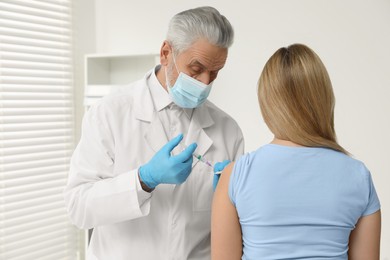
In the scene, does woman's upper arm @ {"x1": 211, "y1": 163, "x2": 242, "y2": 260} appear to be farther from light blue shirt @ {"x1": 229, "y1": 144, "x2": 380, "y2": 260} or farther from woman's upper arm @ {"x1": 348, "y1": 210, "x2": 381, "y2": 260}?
woman's upper arm @ {"x1": 348, "y1": 210, "x2": 381, "y2": 260}

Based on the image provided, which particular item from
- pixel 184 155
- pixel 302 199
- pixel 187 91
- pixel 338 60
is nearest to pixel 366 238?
pixel 302 199

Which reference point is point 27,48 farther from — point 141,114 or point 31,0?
point 141,114

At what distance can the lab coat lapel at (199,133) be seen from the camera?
1.42 metres

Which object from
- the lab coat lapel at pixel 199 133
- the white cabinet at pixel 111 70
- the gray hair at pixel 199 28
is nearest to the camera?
the gray hair at pixel 199 28

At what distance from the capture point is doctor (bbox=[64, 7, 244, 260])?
123cm

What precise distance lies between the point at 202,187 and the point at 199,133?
0.17 meters

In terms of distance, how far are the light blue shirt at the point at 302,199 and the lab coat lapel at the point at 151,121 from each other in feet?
1.31

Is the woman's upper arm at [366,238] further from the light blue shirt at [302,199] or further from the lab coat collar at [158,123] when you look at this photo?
the lab coat collar at [158,123]

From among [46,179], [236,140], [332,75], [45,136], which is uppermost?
[332,75]

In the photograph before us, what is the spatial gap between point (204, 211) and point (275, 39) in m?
1.43

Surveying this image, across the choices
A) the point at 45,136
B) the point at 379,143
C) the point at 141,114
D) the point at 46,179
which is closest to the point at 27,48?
the point at 45,136

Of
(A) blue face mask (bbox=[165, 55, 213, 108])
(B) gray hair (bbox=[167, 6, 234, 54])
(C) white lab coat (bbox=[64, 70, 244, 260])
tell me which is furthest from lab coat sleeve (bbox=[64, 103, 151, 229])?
(B) gray hair (bbox=[167, 6, 234, 54])

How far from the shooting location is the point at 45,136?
9.07 feet

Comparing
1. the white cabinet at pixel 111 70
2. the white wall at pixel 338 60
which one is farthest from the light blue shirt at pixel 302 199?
the white cabinet at pixel 111 70
